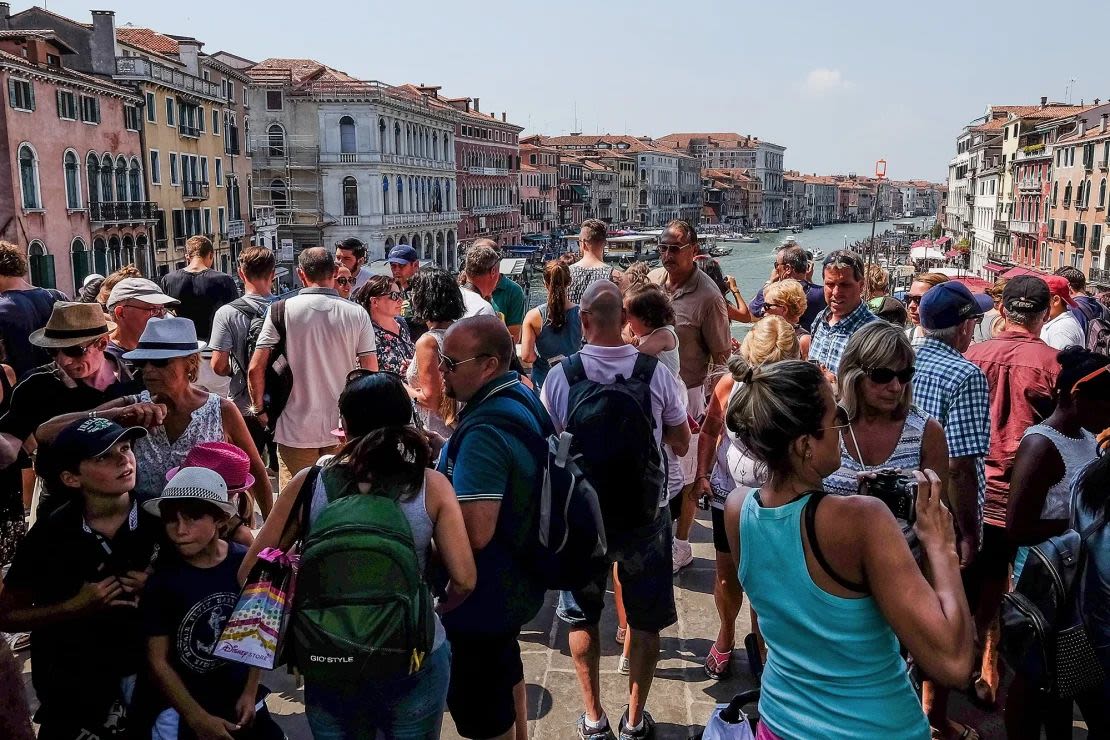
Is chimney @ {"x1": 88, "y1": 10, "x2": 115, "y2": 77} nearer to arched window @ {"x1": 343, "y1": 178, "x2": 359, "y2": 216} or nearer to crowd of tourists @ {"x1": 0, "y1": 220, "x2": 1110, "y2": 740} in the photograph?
arched window @ {"x1": 343, "y1": 178, "x2": 359, "y2": 216}

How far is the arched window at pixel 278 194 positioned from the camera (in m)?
38.6

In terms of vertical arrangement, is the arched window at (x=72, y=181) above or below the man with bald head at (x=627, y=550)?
above

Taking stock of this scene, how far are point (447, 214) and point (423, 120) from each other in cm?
563

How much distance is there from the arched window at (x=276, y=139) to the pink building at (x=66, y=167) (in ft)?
37.4

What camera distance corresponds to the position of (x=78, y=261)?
942 inches

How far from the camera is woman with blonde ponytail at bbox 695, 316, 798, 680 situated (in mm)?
2797

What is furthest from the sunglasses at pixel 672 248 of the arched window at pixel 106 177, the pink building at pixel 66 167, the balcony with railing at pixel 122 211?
the arched window at pixel 106 177

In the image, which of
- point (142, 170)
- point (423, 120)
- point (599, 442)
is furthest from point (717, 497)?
point (423, 120)

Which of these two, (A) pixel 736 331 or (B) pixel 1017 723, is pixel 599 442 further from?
(A) pixel 736 331

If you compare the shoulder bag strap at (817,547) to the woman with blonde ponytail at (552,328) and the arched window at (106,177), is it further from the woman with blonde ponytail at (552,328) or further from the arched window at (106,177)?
the arched window at (106,177)

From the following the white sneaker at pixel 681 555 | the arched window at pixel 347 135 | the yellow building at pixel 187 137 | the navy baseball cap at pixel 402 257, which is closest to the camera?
the white sneaker at pixel 681 555

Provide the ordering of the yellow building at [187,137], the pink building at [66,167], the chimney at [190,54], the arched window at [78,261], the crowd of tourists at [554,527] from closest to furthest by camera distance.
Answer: the crowd of tourists at [554,527] → the pink building at [66,167] → the arched window at [78,261] → the yellow building at [187,137] → the chimney at [190,54]

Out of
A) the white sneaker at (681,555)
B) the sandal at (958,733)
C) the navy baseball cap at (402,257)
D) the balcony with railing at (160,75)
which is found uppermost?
the balcony with railing at (160,75)

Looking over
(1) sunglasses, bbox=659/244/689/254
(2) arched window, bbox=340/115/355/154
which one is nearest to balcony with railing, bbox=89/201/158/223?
(2) arched window, bbox=340/115/355/154
